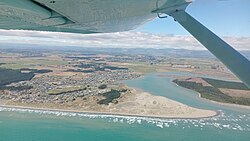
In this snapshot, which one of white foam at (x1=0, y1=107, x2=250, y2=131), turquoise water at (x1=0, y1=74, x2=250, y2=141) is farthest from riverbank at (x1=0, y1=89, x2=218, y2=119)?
turquoise water at (x1=0, y1=74, x2=250, y2=141)

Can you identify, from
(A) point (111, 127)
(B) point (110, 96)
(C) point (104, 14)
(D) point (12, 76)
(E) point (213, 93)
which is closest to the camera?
(C) point (104, 14)

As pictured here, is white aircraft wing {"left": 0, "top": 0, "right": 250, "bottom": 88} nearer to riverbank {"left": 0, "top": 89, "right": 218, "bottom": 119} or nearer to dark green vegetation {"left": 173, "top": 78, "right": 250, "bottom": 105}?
riverbank {"left": 0, "top": 89, "right": 218, "bottom": 119}

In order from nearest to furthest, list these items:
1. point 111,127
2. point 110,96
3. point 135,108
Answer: point 111,127 → point 135,108 → point 110,96

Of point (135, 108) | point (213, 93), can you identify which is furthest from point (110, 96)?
point (213, 93)

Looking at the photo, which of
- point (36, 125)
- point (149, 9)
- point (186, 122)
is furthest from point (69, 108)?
point (149, 9)

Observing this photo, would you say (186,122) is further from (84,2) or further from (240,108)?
(84,2)

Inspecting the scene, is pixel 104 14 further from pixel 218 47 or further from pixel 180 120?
pixel 180 120

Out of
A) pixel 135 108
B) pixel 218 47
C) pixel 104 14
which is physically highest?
pixel 104 14

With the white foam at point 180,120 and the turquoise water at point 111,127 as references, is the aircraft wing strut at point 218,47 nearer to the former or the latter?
the turquoise water at point 111,127
